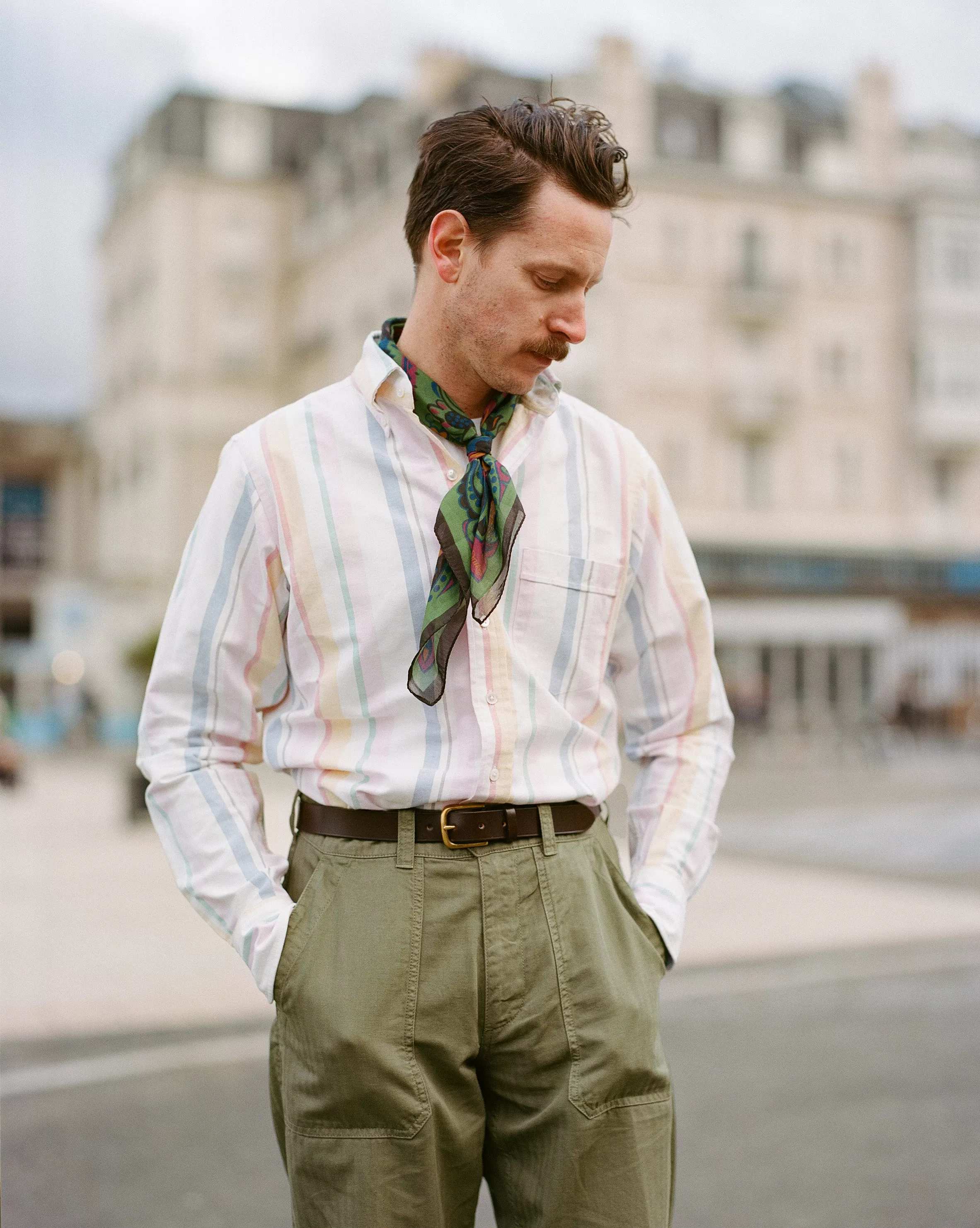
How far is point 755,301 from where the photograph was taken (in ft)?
112

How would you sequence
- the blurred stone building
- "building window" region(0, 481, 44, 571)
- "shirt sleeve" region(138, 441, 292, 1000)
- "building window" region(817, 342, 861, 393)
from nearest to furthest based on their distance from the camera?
"shirt sleeve" region(138, 441, 292, 1000) < the blurred stone building < "building window" region(817, 342, 861, 393) < "building window" region(0, 481, 44, 571)

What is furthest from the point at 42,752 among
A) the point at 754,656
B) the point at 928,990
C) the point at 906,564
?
the point at 928,990

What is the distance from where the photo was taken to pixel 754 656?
3309 centimetres

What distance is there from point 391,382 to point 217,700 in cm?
43

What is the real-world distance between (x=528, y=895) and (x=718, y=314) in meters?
33.7

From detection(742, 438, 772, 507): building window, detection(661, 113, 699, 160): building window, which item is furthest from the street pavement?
detection(661, 113, 699, 160): building window

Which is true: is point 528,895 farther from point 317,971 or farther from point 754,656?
point 754,656

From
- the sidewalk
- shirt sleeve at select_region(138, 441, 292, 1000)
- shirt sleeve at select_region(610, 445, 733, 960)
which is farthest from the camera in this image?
the sidewalk

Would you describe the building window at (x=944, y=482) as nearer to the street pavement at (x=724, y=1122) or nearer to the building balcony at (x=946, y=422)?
the building balcony at (x=946, y=422)

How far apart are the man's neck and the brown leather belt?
48 centimetres

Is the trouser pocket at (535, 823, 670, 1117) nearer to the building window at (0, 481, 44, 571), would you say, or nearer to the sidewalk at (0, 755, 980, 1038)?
the sidewalk at (0, 755, 980, 1038)

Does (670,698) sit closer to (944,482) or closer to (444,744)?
(444,744)

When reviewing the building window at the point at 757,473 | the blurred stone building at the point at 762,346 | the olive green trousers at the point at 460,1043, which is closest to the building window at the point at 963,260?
the blurred stone building at the point at 762,346

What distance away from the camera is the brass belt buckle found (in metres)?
1.67
